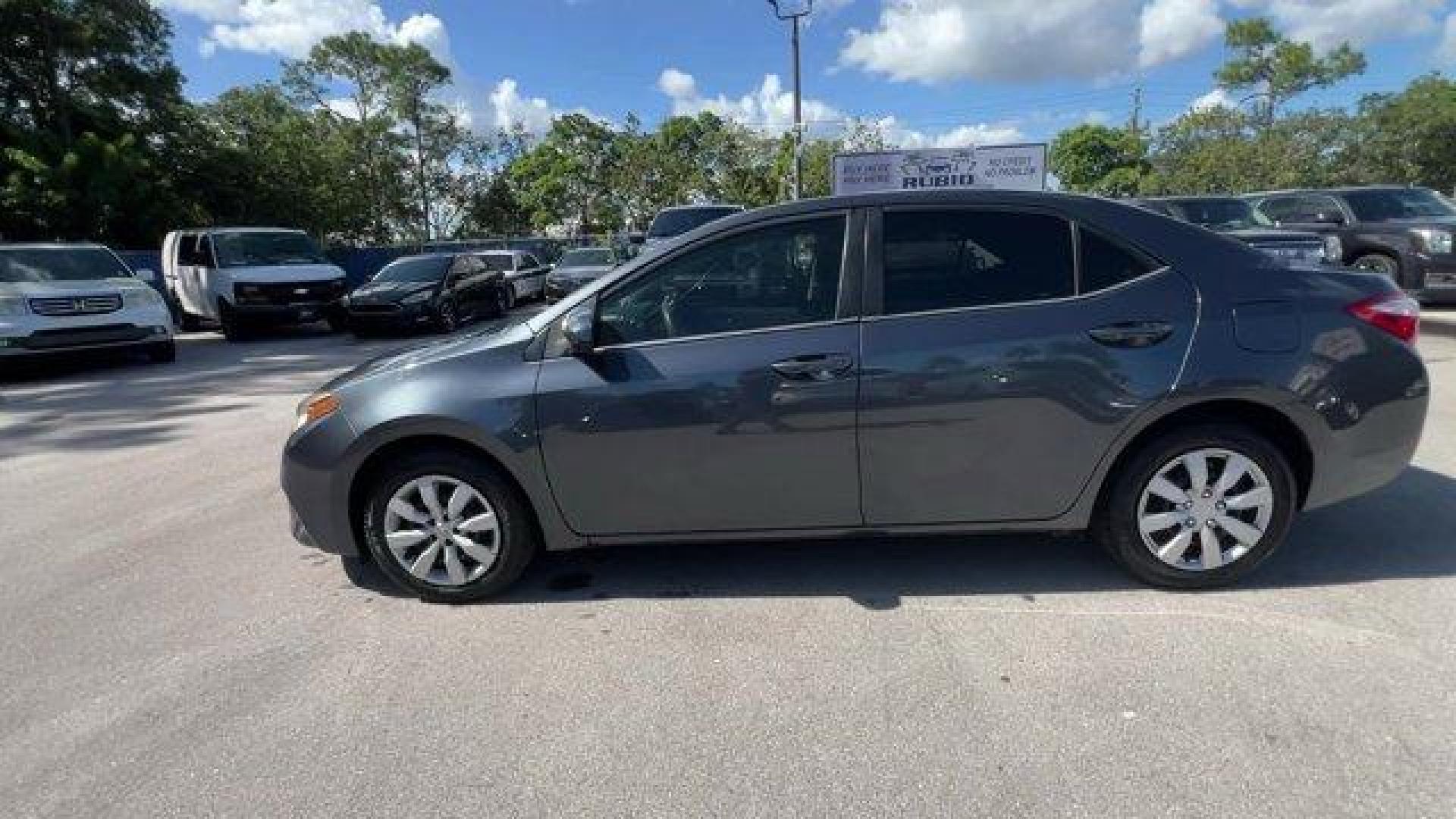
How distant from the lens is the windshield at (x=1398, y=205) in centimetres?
1238

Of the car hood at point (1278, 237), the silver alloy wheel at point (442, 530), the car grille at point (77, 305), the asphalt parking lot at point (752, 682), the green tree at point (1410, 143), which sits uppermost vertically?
the green tree at point (1410, 143)

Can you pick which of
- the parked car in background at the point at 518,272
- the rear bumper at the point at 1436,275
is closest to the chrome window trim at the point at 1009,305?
the rear bumper at the point at 1436,275

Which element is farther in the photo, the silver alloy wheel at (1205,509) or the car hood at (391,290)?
the car hood at (391,290)

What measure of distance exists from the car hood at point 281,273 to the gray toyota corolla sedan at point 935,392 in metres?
13.8

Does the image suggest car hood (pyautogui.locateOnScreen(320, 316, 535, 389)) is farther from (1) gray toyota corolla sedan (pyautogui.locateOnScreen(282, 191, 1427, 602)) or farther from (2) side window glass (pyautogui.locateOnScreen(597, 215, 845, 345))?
(2) side window glass (pyautogui.locateOnScreen(597, 215, 845, 345))

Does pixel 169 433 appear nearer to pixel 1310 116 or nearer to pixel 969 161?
pixel 969 161

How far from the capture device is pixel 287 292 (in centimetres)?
1556

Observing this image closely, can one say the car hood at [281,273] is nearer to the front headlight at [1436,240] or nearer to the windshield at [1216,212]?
the windshield at [1216,212]

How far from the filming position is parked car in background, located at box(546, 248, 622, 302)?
18594 millimetres

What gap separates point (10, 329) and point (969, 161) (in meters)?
13.2

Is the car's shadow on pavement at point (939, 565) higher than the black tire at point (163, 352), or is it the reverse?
the black tire at point (163, 352)

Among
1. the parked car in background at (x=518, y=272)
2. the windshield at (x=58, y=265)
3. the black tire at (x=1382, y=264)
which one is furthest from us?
the parked car in background at (x=518, y=272)

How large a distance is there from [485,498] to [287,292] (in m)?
14.1

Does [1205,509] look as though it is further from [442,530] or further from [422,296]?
[422,296]
